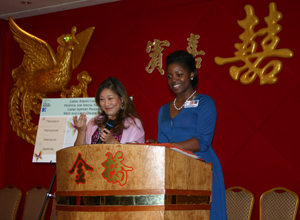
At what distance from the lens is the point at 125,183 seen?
5.26 ft

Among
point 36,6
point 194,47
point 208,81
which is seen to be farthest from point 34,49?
point 208,81

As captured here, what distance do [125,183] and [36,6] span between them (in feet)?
14.7

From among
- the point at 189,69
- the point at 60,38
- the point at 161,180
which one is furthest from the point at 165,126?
the point at 60,38

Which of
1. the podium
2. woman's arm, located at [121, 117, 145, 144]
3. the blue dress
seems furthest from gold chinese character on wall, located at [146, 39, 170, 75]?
the podium

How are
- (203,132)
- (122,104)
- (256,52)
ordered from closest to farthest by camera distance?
1. (203,132)
2. (122,104)
3. (256,52)

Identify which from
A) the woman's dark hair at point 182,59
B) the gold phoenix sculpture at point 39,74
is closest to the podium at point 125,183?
the woman's dark hair at point 182,59

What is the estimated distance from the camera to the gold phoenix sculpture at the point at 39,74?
5.20m

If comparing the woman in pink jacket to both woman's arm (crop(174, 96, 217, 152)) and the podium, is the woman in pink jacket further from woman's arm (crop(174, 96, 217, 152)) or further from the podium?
the podium

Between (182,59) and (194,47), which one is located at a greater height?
(194,47)

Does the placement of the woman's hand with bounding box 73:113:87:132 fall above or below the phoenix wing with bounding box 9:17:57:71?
below

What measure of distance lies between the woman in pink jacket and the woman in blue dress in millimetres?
273

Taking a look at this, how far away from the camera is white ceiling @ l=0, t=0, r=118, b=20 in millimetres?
5199

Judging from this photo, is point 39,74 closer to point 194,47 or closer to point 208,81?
point 194,47

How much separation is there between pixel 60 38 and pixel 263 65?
2821 millimetres
